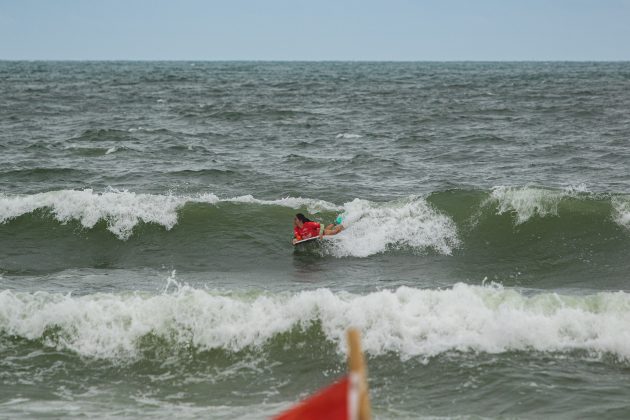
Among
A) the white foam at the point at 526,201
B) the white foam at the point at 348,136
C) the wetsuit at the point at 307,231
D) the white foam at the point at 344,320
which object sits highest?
the white foam at the point at 348,136

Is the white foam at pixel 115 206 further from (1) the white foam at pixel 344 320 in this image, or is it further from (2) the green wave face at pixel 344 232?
(1) the white foam at pixel 344 320

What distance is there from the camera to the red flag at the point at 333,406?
4.17 meters

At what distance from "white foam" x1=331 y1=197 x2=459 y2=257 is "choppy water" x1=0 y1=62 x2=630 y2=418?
57mm

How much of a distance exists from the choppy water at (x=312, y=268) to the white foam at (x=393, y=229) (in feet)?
0.19

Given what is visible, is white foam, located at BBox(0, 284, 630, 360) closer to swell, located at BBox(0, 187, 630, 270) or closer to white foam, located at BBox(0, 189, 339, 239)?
swell, located at BBox(0, 187, 630, 270)

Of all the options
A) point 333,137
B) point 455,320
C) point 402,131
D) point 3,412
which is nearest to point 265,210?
point 455,320

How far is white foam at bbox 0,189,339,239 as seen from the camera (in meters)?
19.5

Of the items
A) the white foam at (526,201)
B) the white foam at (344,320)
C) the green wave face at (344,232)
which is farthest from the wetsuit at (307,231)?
the white foam at (526,201)

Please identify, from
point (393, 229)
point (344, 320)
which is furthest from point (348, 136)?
point (344, 320)

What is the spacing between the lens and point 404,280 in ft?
50.5

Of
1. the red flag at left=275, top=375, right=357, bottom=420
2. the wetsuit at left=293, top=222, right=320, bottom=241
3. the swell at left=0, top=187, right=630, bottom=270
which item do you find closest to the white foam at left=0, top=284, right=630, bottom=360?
the wetsuit at left=293, top=222, right=320, bottom=241

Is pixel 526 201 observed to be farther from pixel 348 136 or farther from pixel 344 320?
pixel 348 136

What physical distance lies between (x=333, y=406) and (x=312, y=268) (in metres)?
12.1

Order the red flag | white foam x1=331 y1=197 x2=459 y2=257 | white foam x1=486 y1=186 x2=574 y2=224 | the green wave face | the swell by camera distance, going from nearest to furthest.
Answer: the red flag
the green wave face
white foam x1=331 y1=197 x2=459 y2=257
the swell
white foam x1=486 y1=186 x2=574 y2=224
